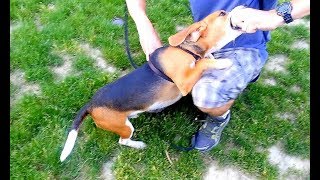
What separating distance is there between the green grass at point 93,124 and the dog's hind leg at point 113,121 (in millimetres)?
237

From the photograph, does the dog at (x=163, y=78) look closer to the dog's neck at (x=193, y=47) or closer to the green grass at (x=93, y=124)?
the dog's neck at (x=193, y=47)

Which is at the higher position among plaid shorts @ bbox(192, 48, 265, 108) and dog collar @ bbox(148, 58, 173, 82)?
dog collar @ bbox(148, 58, 173, 82)

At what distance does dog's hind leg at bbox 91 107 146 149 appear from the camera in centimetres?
349

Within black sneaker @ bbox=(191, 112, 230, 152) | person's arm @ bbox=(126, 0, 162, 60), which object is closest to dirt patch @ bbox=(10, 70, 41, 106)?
person's arm @ bbox=(126, 0, 162, 60)

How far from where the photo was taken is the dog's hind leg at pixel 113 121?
11.5 feet

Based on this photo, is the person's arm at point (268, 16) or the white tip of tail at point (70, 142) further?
the white tip of tail at point (70, 142)

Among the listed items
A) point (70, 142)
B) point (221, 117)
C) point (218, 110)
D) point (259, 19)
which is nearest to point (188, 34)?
point (259, 19)

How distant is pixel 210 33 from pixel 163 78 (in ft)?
1.77

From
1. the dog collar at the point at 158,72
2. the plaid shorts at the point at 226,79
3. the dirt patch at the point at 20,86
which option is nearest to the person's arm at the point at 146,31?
the dog collar at the point at 158,72

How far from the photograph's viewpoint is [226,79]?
3.44 m

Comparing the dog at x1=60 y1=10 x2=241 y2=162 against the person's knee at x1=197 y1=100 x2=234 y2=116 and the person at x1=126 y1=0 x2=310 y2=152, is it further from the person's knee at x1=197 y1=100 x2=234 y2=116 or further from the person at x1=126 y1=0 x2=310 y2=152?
the person's knee at x1=197 y1=100 x2=234 y2=116

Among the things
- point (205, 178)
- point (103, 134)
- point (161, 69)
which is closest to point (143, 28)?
point (161, 69)

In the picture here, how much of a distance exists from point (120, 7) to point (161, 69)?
200 centimetres

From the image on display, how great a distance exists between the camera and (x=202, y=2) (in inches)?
144
